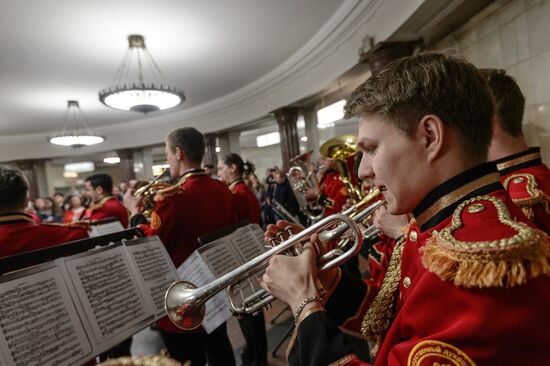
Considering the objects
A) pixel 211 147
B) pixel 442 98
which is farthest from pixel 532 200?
pixel 211 147

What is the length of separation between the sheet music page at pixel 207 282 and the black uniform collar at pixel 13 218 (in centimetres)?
98

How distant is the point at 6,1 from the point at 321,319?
234 inches

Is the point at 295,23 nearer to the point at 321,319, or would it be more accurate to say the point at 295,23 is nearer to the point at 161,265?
the point at 161,265

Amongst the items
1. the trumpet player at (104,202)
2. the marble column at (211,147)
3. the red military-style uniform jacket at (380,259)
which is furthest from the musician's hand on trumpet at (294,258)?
the marble column at (211,147)

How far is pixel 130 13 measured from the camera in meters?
5.15

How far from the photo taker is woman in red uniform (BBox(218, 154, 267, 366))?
9.90 ft

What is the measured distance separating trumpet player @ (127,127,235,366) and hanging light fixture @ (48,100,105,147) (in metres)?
8.39

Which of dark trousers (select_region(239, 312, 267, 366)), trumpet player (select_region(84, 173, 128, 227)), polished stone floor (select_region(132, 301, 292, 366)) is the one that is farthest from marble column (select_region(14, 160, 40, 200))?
dark trousers (select_region(239, 312, 267, 366))

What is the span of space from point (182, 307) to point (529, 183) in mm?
1691

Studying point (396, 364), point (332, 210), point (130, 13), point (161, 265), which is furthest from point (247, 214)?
point (130, 13)

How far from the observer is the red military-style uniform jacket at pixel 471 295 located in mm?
688

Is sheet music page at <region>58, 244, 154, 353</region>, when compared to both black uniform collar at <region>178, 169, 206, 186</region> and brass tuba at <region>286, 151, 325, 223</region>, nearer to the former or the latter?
black uniform collar at <region>178, 169, 206, 186</region>

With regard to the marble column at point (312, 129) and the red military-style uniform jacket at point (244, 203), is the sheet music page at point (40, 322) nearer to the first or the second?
the red military-style uniform jacket at point (244, 203)

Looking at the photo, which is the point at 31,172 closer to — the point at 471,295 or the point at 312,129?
the point at 312,129
